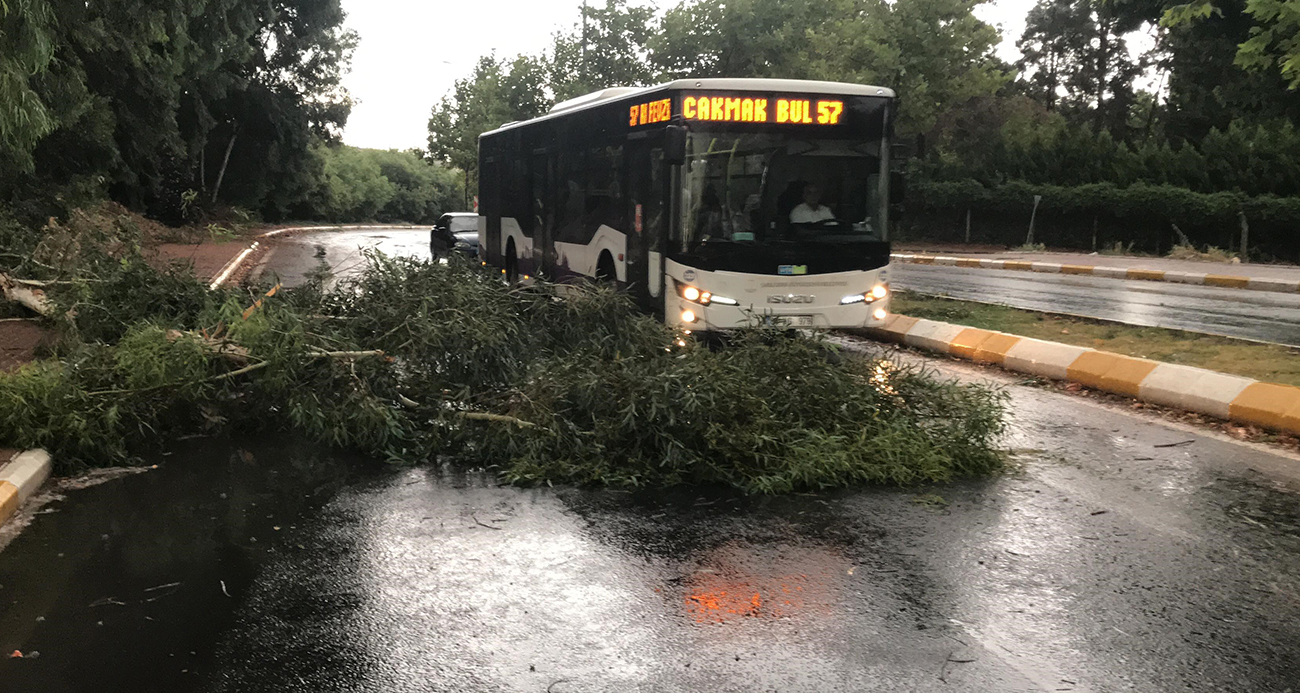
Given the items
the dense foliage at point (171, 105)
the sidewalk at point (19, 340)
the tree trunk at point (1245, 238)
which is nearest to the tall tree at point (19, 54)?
the dense foliage at point (171, 105)

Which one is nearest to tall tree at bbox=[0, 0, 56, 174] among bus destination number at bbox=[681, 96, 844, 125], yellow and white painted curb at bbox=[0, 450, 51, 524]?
yellow and white painted curb at bbox=[0, 450, 51, 524]

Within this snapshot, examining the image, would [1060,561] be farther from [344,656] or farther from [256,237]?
[256,237]

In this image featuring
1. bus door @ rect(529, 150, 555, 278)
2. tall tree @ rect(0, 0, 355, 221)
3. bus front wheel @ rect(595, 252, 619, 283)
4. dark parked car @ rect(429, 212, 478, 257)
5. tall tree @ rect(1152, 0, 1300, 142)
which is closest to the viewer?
bus front wheel @ rect(595, 252, 619, 283)

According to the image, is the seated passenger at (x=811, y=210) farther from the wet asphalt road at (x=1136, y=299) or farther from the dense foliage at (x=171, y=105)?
the dense foliage at (x=171, y=105)

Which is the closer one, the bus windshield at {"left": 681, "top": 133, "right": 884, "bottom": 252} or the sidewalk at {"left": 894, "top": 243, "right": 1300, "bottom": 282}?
the bus windshield at {"left": 681, "top": 133, "right": 884, "bottom": 252}

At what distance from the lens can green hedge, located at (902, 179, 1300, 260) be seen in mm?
29656

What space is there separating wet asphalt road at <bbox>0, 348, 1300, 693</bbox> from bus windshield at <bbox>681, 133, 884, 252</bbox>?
15.9ft

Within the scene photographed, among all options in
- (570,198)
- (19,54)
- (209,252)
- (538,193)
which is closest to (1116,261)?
(538,193)

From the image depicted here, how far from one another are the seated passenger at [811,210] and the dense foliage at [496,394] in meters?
2.93

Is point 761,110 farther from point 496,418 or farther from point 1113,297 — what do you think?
point 1113,297

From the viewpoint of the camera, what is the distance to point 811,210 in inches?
465

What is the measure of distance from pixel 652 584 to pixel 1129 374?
6.86 metres

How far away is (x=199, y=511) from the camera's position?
6453 millimetres

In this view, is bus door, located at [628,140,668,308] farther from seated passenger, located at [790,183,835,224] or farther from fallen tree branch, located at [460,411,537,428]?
fallen tree branch, located at [460,411,537,428]
